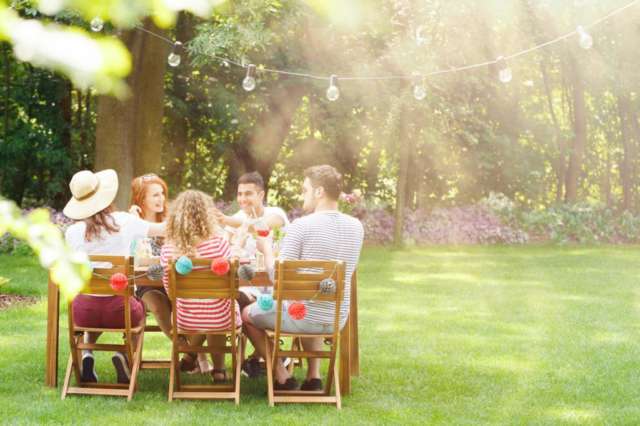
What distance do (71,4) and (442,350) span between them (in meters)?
7.10

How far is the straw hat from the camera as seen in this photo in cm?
591

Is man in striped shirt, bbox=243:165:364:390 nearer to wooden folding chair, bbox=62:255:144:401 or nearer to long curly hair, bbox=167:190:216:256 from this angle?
long curly hair, bbox=167:190:216:256

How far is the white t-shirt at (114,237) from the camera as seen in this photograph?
5941 millimetres

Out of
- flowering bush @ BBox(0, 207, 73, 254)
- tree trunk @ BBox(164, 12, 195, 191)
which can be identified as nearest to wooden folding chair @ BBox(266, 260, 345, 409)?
flowering bush @ BBox(0, 207, 73, 254)

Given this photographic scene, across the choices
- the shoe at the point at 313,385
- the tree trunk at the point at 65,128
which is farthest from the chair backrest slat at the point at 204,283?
the tree trunk at the point at 65,128

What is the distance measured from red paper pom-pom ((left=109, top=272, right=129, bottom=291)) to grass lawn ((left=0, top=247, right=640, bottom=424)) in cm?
70

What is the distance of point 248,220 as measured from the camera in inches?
262

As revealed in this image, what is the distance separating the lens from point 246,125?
762 inches

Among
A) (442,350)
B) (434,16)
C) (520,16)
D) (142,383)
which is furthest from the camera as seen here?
(520,16)

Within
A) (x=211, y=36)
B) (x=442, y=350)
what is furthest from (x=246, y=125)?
(x=442, y=350)

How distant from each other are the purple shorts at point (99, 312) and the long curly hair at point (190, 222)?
53 cm

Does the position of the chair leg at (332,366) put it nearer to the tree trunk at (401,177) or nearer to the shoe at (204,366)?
the shoe at (204,366)

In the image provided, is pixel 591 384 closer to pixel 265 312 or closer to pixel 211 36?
pixel 265 312

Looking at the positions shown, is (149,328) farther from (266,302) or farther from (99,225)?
(266,302)
